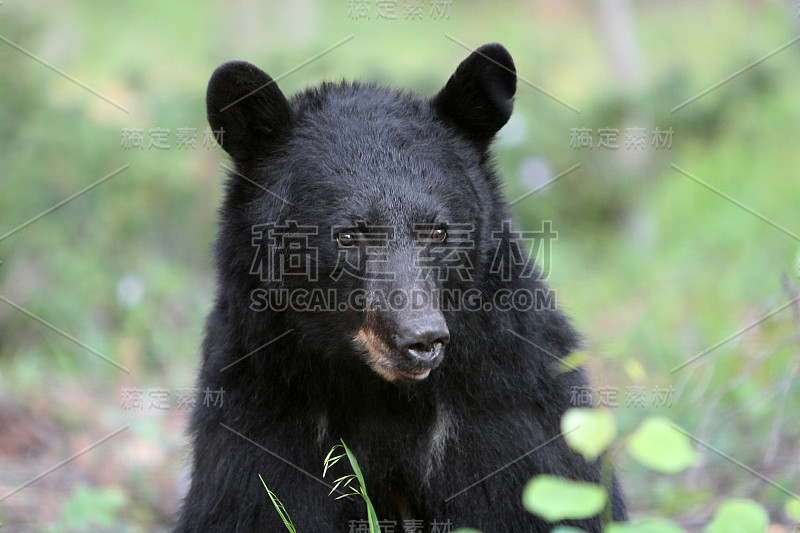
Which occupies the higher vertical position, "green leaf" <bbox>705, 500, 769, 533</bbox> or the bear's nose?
the bear's nose

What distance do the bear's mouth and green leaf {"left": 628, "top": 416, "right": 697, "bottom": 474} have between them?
157 centimetres

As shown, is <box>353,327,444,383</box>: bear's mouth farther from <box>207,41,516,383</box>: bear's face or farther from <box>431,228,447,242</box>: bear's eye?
<box>431,228,447,242</box>: bear's eye

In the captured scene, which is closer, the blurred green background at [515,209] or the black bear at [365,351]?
the black bear at [365,351]

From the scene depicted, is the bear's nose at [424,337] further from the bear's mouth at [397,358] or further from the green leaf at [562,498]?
the green leaf at [562,498]

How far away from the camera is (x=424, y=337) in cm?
339

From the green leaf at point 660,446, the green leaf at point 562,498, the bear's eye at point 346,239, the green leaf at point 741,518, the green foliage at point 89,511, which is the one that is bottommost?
the green foliage at point 89,511

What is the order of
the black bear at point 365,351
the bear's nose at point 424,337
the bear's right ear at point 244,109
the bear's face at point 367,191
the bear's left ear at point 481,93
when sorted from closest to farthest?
the bear's nose at point 424,337
the bear's face at point 367,191
the black bear at point 365,351
the bear's right ear at point 244,109
the bear's left ear at point 481,93

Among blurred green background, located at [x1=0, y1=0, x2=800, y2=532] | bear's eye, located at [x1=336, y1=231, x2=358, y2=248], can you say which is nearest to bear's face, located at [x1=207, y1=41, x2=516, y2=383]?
bear's eye, located at [x1=336, y1=231, x2=358, y2=248]

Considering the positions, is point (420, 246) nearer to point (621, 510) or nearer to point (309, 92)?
point (309, 92)

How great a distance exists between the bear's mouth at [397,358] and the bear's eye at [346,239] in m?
0.36

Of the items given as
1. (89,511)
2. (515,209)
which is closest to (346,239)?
(89,511)

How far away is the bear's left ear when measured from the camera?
4.11 m

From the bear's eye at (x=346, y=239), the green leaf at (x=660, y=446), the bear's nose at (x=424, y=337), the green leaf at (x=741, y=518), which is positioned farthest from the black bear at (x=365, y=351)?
the green leaf at (x=660, y=446)

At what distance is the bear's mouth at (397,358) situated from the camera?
3445mm
